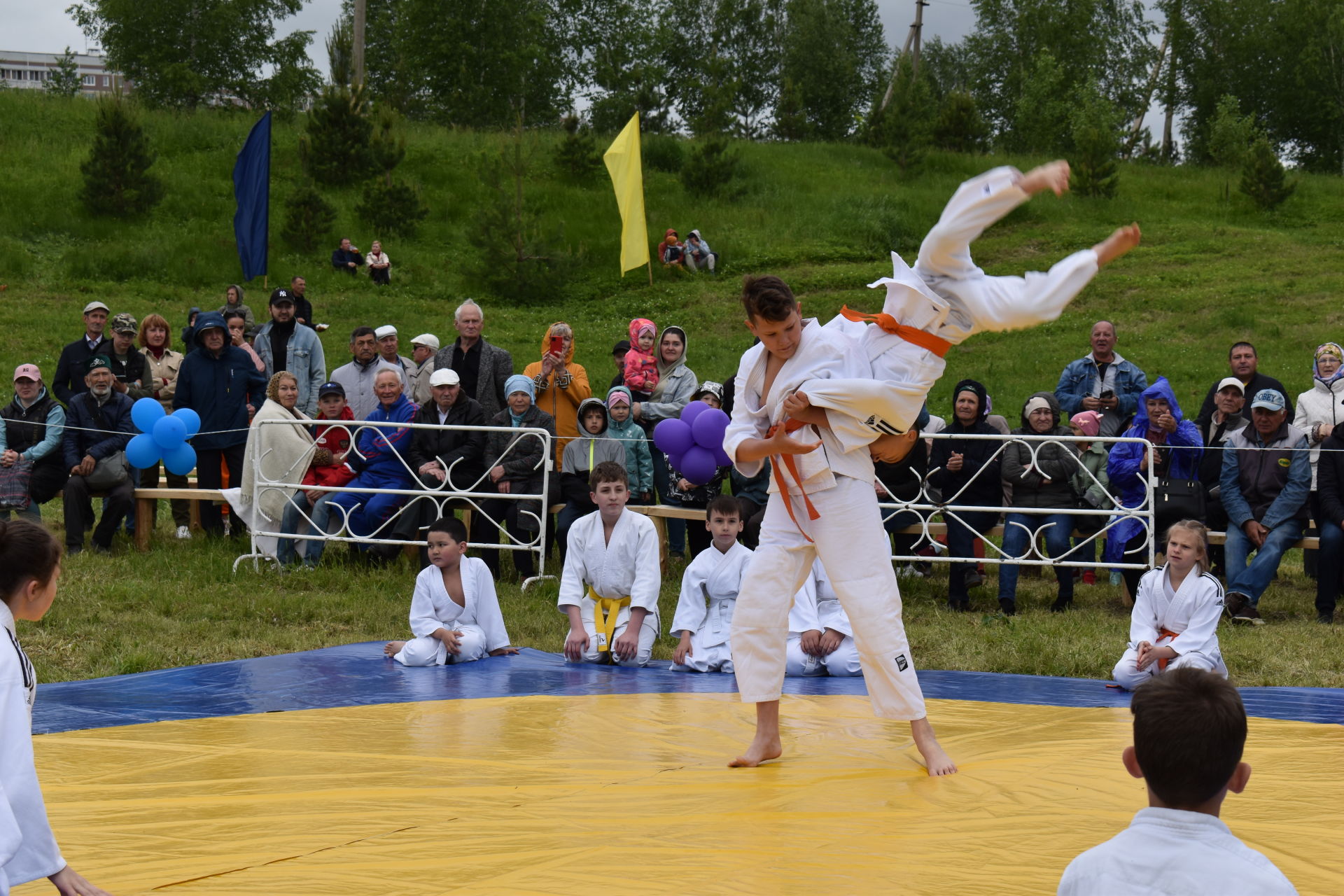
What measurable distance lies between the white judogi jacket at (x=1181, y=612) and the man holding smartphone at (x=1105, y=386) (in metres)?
3.39

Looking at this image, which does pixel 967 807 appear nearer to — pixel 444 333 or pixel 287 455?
pixel 287 455

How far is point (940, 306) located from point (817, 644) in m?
2.81

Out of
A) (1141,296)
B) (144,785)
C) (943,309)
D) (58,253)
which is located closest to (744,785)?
(943,309)

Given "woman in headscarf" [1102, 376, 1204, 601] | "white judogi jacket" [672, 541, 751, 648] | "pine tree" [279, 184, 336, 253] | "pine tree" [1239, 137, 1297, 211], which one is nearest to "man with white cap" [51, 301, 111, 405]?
"white judogi jacket" [672, 541, 751, 648]

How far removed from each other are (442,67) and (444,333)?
20.2 m

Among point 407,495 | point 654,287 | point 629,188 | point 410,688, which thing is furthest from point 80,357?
point 654,287

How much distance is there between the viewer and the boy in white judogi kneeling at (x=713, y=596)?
648 centimetres

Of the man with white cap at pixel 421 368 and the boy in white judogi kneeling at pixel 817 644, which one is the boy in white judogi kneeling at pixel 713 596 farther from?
the man with white cap at pixel 421 368

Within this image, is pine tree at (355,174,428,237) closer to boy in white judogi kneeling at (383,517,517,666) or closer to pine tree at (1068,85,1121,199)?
pine tree at (1068,85,1121,199)

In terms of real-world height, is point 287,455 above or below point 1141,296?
below

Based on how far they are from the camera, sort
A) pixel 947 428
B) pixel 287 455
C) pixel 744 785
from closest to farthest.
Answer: pixel 744 785 → pixel 287 455 → pixel 947 428

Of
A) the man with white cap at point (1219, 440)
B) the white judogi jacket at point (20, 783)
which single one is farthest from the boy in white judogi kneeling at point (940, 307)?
the man with white cap at point (1219, 440)

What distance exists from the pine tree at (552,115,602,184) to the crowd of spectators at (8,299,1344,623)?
54.6 ft

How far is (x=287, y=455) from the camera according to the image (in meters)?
9.13
